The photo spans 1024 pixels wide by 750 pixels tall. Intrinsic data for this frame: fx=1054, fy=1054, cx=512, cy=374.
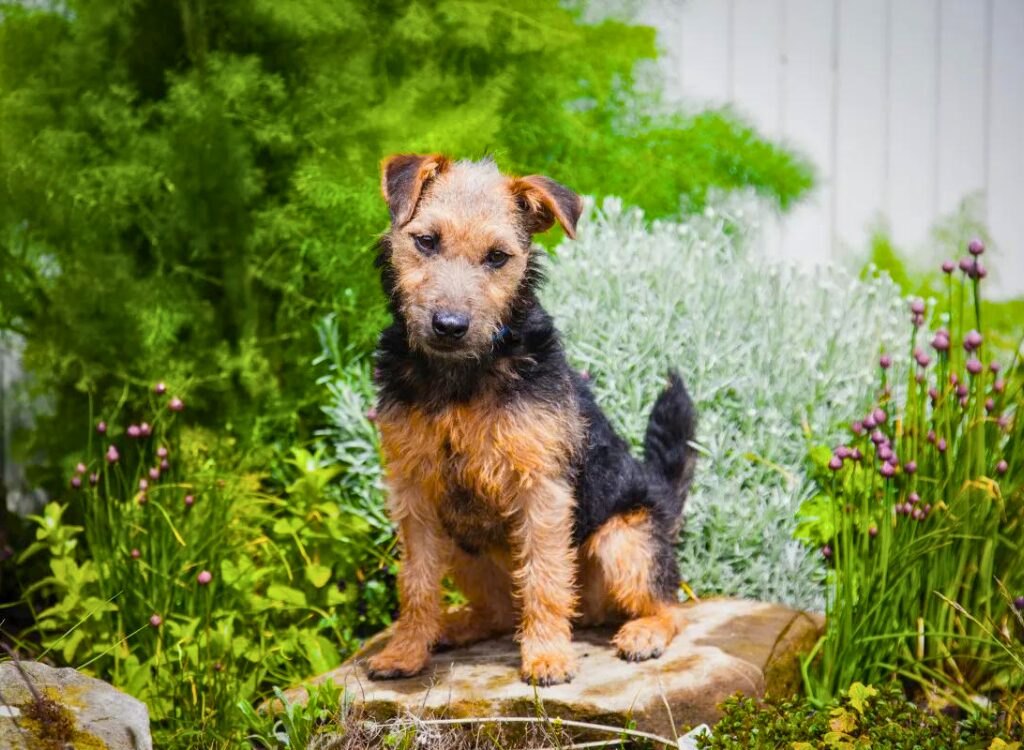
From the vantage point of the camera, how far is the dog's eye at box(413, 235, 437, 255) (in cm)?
324

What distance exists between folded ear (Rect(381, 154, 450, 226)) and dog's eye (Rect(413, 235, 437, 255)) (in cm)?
7

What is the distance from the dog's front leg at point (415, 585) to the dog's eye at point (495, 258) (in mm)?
820

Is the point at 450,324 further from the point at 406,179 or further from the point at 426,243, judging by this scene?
the point at 406,179

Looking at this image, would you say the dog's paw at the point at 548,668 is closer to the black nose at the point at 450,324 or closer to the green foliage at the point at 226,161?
the black nose at the point at 450,324

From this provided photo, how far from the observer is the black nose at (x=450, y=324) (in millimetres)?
3048

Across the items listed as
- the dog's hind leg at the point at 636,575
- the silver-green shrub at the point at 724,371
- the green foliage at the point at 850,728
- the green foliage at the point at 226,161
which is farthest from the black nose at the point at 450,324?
the green foliage at the point at 226,161

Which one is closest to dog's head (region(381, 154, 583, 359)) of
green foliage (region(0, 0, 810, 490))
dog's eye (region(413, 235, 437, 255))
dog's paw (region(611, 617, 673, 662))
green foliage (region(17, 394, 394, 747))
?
dog's eye (region(413, 235, 437, 255))

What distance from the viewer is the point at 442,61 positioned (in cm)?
570

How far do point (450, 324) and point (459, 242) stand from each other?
30cm

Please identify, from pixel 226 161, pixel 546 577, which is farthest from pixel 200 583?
pixel 226 161

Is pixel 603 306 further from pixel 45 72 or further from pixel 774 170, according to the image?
pixel 45 72

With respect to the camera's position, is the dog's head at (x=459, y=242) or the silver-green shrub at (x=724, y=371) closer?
the dog's head at (x=459, y=242)

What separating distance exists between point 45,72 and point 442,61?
2.11 meters

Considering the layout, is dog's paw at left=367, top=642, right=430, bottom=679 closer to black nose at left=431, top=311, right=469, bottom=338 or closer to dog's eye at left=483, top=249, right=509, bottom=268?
black nose at left=431, top=311, right=469, bottom=338
